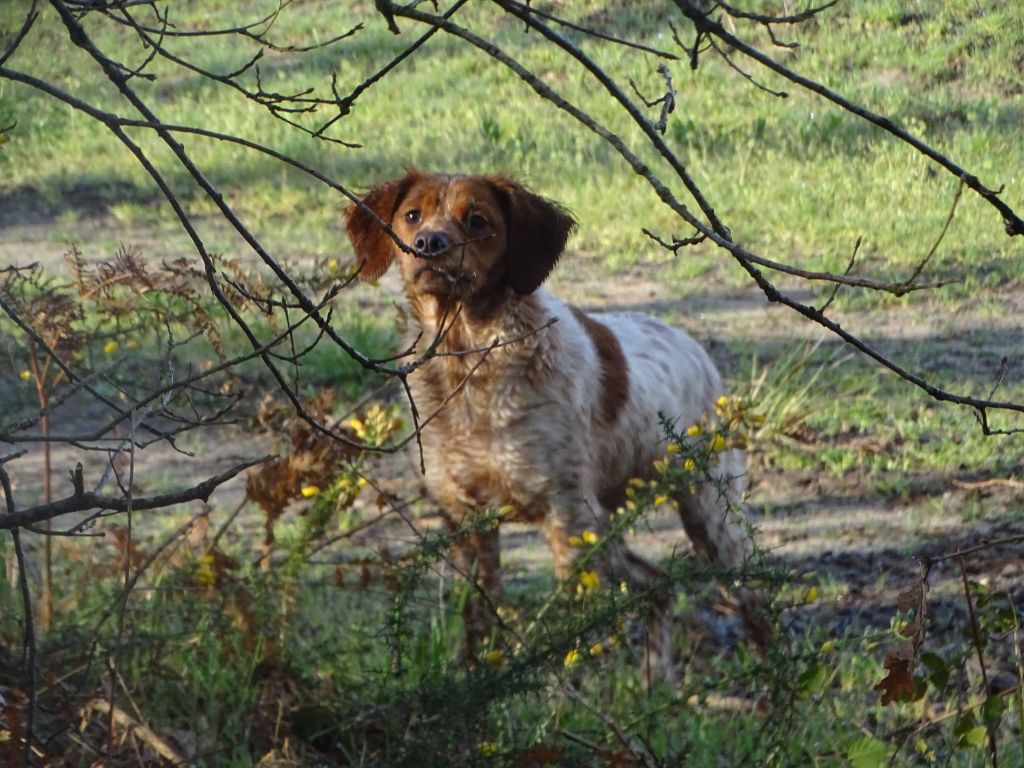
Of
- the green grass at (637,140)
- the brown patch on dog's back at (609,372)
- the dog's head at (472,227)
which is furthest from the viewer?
the green grass at (637,140)

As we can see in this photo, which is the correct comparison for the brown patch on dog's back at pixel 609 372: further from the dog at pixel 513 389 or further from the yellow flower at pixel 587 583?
the yellow flower at pixel 587 583

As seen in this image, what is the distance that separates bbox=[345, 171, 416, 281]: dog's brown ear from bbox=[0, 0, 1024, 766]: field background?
262mm

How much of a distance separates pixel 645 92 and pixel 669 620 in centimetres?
832

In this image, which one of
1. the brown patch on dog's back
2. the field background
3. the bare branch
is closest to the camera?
the bare branch

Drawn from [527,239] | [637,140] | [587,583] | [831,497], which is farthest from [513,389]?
[637,140]

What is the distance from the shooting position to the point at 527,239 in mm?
4852

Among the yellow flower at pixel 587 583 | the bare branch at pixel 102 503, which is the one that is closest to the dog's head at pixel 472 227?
the yellow flower at pixel 587 583

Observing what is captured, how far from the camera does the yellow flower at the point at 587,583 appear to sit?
11.2ft

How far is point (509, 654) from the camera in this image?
3221 millimetres

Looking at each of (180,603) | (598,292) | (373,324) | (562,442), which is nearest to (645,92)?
(598,292)

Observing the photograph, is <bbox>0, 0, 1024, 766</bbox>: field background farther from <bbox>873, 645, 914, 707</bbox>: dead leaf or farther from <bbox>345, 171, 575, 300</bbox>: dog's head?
<bbox>873, 645, 914, 707</bbox>: dead leaf

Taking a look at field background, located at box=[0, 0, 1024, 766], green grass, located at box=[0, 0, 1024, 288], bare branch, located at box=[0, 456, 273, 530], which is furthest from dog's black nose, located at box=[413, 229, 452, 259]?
green grass, located at box=[0, 0, 1024, 288]

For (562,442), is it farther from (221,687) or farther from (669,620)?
(221,687)

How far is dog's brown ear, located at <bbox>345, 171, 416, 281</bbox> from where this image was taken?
4848 millimetres
